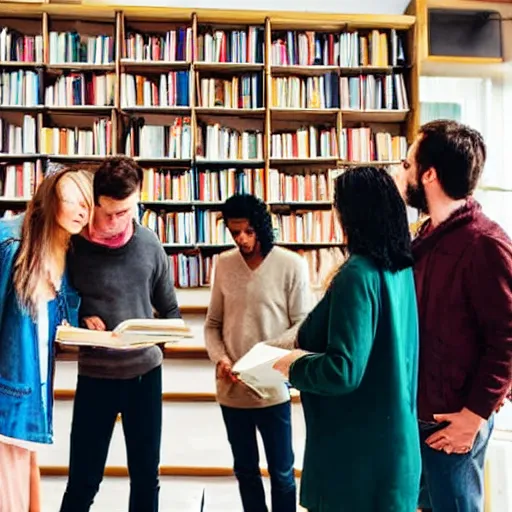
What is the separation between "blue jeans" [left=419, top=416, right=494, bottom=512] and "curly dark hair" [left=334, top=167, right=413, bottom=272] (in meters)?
0.49

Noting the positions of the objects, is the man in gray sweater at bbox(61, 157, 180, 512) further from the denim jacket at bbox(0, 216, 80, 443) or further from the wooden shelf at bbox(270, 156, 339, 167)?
the wooden shelf at bbox(270, 156, 339, 167)

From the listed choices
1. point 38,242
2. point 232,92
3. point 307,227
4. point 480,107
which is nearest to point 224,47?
point 232,92

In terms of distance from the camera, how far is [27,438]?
1607 mm

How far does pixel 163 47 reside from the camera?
3867 mm

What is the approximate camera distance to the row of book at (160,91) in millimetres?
3820

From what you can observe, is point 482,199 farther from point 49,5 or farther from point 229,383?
point 49,5

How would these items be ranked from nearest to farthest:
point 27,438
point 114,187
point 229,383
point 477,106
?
point 27,438 < point 114,187 < point 229,383 < point 477,106

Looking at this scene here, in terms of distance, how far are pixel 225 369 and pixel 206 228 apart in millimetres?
1765

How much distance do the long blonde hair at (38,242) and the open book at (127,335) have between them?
135 mm

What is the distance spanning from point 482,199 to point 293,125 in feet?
4.29

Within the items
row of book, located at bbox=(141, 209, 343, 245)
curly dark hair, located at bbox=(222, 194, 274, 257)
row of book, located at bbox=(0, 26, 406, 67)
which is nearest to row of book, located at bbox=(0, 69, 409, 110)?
row of book, located at bbox=(0, 26, 406, 67)

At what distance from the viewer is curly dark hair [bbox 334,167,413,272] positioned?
4.24ft

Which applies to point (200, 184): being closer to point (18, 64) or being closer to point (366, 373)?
point (18, 64)

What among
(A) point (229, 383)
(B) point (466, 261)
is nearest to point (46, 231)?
(A) point (229, 383)
